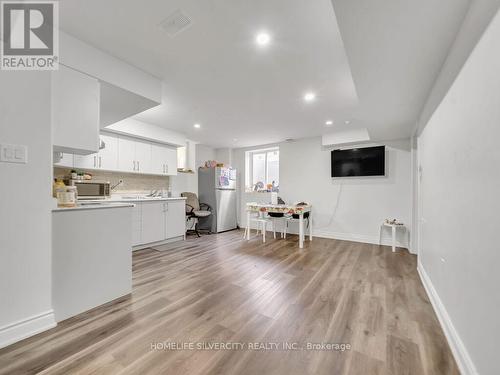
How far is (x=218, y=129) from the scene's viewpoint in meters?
4.39

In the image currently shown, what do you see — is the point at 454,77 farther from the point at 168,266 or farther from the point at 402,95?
the point at 168,266

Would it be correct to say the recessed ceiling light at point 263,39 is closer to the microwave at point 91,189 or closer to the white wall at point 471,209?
the white wall at point 471,209

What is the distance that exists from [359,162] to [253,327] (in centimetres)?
396

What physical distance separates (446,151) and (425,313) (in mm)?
1389

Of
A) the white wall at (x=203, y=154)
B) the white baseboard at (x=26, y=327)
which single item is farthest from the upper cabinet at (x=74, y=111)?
the white wall at (x=203, y=154)

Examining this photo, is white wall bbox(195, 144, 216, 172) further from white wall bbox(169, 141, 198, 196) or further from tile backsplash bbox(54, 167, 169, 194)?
tile backsplash bbox(54, 167, 169, 194)

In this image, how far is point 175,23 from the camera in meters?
1.61

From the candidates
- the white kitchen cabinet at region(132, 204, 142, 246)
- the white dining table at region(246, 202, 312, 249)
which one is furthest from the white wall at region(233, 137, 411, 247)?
the white kitchen cabinet at region(132, 204, 142, 246)

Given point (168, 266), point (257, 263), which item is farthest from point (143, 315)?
point (257, 263)

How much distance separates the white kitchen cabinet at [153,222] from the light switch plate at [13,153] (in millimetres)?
2468

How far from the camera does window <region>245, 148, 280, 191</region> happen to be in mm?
5805

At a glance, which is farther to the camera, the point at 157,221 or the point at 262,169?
the point at 262,169

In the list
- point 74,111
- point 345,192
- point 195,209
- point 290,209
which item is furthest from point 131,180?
point 345,192

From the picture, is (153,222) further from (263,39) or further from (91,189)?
(263,39)
